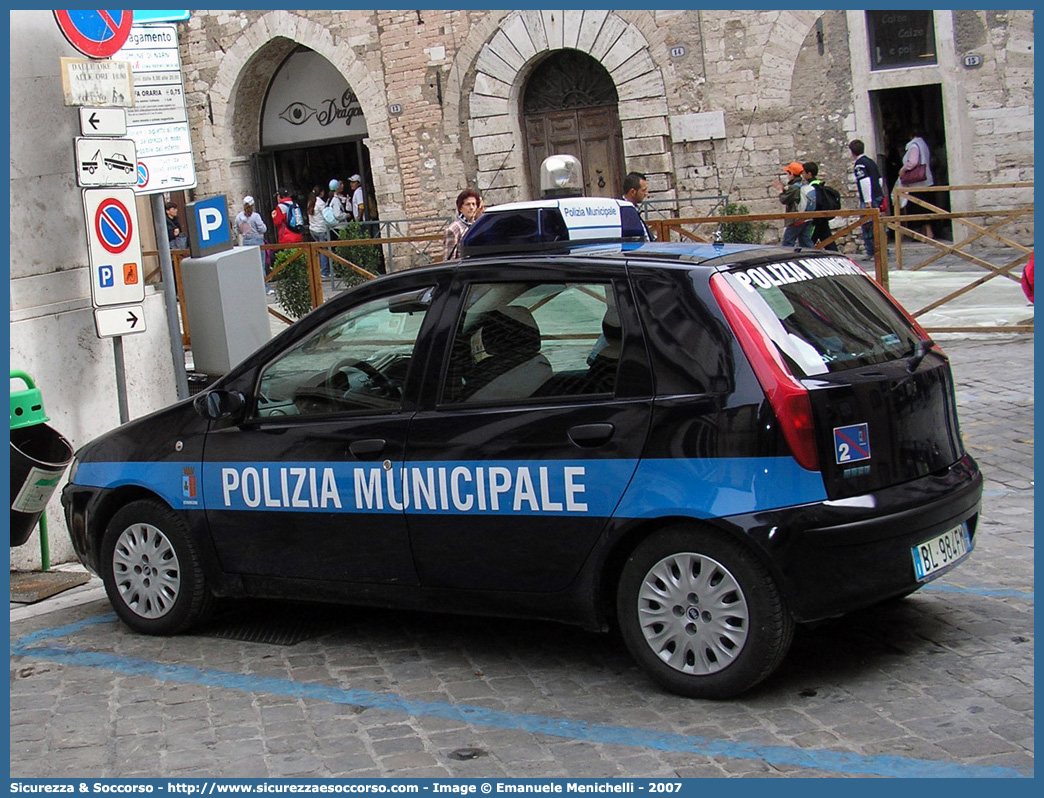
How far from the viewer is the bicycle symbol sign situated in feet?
24.6

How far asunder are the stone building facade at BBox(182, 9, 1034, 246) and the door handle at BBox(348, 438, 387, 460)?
15.8 m

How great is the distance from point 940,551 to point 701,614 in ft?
2.95

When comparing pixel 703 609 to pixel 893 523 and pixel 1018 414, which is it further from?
pixel 1018 414

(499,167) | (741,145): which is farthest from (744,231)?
(499,167)

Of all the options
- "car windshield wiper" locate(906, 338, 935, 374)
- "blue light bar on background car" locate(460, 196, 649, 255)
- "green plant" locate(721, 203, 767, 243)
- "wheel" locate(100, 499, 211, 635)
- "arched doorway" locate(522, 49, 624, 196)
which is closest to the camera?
"car windshield wiper" locate(906, 338, 935, 374)

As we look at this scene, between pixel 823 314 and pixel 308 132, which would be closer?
pixel 823 314

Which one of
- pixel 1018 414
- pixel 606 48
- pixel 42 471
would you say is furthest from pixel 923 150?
pixel 42 471

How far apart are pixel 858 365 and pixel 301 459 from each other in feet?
7.17

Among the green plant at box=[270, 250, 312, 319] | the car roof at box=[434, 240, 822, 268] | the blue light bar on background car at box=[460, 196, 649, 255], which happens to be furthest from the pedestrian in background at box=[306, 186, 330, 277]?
the car roof at box=[434, 240, 822, 268]

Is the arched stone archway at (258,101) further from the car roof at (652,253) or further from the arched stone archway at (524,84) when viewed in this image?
the car roof at (652,253)

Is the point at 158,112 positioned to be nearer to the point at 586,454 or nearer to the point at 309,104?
the point at 586,454

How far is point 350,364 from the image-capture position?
5320mm

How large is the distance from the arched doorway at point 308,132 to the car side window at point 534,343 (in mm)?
19979

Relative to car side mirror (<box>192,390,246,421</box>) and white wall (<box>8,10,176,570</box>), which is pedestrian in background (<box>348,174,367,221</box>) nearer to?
white wall (<box>8,10,176,570</box>)
